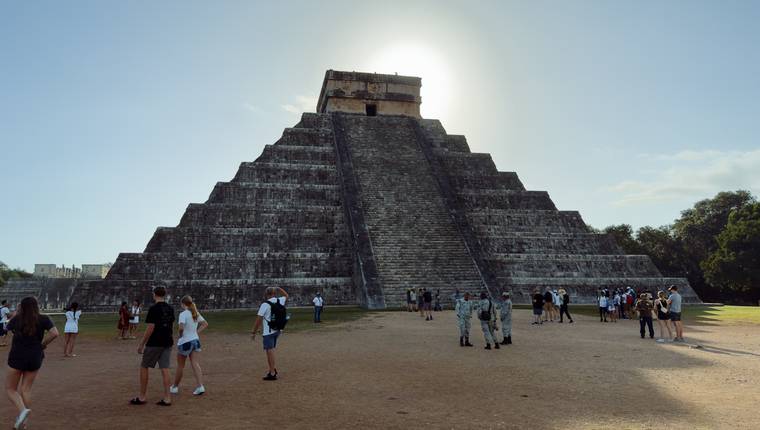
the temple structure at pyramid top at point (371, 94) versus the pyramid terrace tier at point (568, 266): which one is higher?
the temple structure at pyramid top at point (371, 94)

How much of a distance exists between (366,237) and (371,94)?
19330 millimetres

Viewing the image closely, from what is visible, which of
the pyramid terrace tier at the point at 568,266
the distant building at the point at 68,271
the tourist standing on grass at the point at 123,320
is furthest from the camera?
the distant building at the point at 68,271

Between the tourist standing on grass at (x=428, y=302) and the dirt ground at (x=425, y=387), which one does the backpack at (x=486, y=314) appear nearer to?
the dirt ground at (x=425, y=387)

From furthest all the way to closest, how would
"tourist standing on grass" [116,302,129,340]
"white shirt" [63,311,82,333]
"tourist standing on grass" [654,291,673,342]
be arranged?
"tourist standing on grass" [116,302,129,340]
"tourist standing on grass" [654,291,673,342]
"white shirt" [63,311,82,333]

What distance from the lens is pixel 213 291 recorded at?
23250 mm

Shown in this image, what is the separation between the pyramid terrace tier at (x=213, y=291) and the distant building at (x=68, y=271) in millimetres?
31519

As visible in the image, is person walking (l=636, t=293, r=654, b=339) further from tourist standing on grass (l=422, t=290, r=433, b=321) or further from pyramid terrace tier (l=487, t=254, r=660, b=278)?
pyramid terrace tier (l=487, t=254, r=660, b=278)

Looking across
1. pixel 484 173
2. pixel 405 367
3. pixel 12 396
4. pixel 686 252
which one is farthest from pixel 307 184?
pixel 686 252

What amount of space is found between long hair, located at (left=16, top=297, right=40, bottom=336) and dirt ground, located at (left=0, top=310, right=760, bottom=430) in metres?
1.14

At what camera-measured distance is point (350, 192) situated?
2956 cm

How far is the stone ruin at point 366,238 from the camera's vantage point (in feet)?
78.5

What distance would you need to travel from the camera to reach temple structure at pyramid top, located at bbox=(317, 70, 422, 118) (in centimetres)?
4131

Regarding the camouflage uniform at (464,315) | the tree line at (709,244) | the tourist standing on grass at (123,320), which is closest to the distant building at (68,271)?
the tourist standing on grass at (123,320)

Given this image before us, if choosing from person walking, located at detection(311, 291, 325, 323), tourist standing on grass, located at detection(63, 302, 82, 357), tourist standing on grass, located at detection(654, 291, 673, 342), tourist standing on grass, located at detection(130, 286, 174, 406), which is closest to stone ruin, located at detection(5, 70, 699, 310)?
person walking, located at detection(311, 291, 325, 323)
